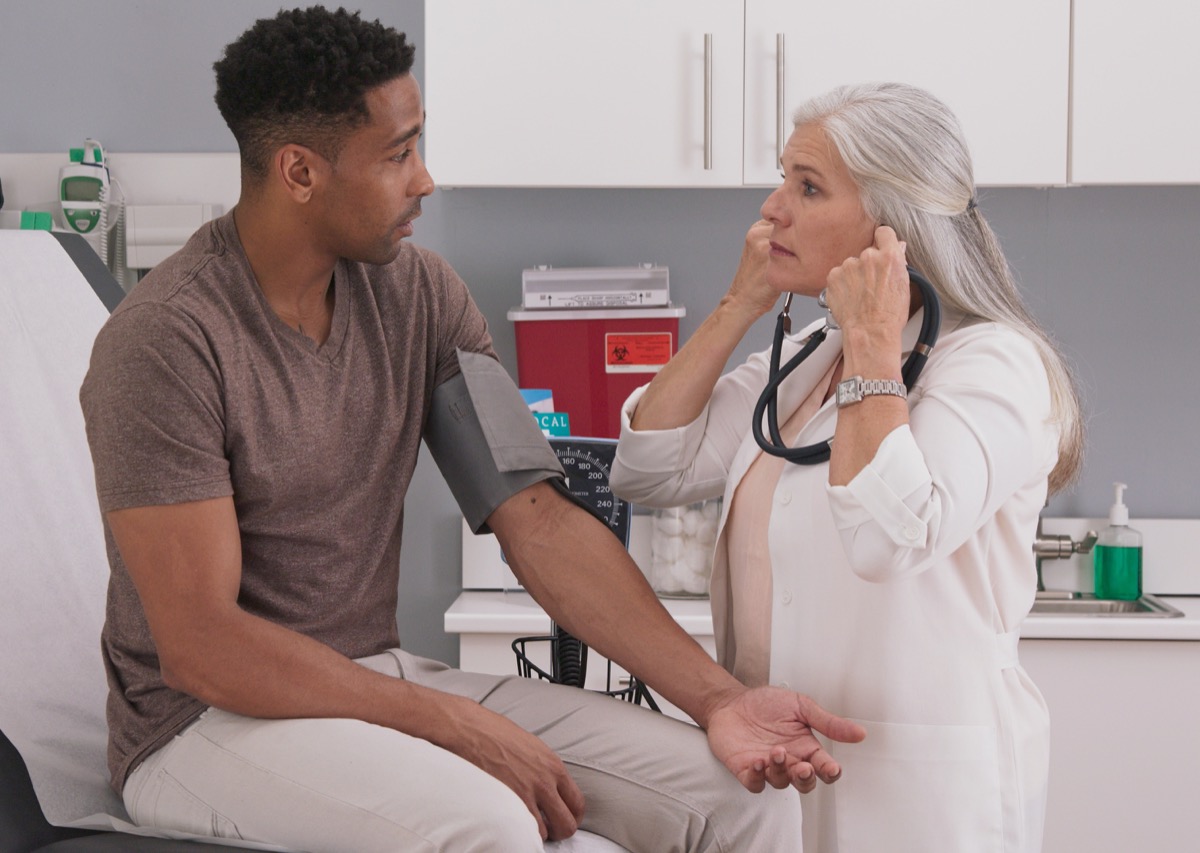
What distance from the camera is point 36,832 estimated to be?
4.43 feet

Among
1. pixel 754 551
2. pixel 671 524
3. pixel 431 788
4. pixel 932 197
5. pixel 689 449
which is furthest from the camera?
pixel 671 524

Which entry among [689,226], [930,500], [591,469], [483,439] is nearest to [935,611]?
[930,500]

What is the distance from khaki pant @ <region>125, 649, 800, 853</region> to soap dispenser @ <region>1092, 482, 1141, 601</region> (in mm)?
1381

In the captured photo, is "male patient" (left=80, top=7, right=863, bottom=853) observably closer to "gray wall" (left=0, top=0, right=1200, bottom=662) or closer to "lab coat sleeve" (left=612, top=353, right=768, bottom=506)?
"lab coat sleeve" (left=612, top=353, right=768, bottom=506)

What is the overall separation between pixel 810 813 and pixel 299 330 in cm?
84

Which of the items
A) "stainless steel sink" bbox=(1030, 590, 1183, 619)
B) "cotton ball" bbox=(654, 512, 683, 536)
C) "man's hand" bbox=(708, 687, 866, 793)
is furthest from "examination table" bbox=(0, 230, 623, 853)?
"stainless steel sink" bbox=(1030, 590, 1183, 619)

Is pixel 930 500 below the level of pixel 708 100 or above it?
below

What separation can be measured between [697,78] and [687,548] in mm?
884

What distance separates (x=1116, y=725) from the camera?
228cm

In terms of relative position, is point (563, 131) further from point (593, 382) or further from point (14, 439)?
point (14, 439)

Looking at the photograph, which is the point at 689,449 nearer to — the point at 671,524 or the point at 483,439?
the point at 483,439

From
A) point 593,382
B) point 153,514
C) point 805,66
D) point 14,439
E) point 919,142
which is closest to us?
point 153,514

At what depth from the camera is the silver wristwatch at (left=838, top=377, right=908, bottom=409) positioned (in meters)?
1.31

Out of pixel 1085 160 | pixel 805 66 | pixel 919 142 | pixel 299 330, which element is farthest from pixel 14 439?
pixel 1085 160
